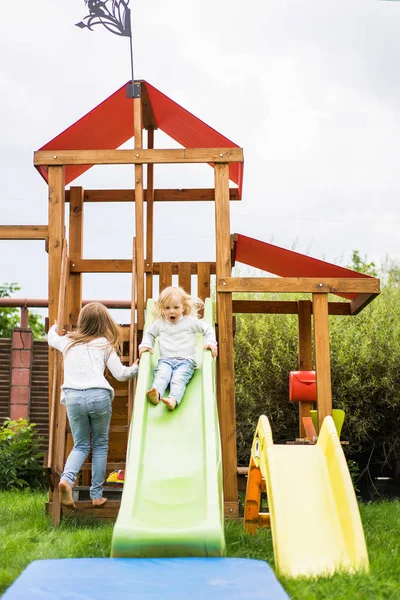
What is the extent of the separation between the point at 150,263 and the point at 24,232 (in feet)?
4.75

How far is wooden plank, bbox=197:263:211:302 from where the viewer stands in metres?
8.25

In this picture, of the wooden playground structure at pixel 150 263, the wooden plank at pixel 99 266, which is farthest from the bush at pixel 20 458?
the wooden plank at pixel 99 266

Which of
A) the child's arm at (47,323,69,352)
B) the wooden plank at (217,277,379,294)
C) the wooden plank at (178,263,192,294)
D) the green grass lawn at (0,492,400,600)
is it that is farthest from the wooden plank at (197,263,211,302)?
the green grass lawn at (0,492,400,600)

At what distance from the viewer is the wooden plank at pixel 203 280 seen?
8.25m

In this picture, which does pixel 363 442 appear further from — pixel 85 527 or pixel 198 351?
pixel 85 527

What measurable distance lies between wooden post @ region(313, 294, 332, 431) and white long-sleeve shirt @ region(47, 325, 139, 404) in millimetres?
1595

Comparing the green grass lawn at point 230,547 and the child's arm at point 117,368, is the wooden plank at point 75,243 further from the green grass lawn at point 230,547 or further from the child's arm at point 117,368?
the green grass lawn at point 230,547

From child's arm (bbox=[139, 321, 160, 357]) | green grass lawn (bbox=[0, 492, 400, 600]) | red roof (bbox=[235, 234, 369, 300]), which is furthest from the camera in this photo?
red roof (bbox=[235, 234, 369, 300])

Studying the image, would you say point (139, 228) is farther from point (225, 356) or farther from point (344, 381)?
point (344, 381)

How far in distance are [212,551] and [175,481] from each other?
35.6 inches

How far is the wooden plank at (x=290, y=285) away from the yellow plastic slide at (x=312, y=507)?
1.42 metres

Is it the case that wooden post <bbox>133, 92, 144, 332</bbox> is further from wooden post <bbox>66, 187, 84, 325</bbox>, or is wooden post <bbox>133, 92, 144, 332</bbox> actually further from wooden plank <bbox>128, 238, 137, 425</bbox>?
wooden post <bbox>66, 187, 84, 325</bbox>

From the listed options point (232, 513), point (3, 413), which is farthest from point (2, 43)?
point (232, 513)

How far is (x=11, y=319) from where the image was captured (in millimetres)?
24531
